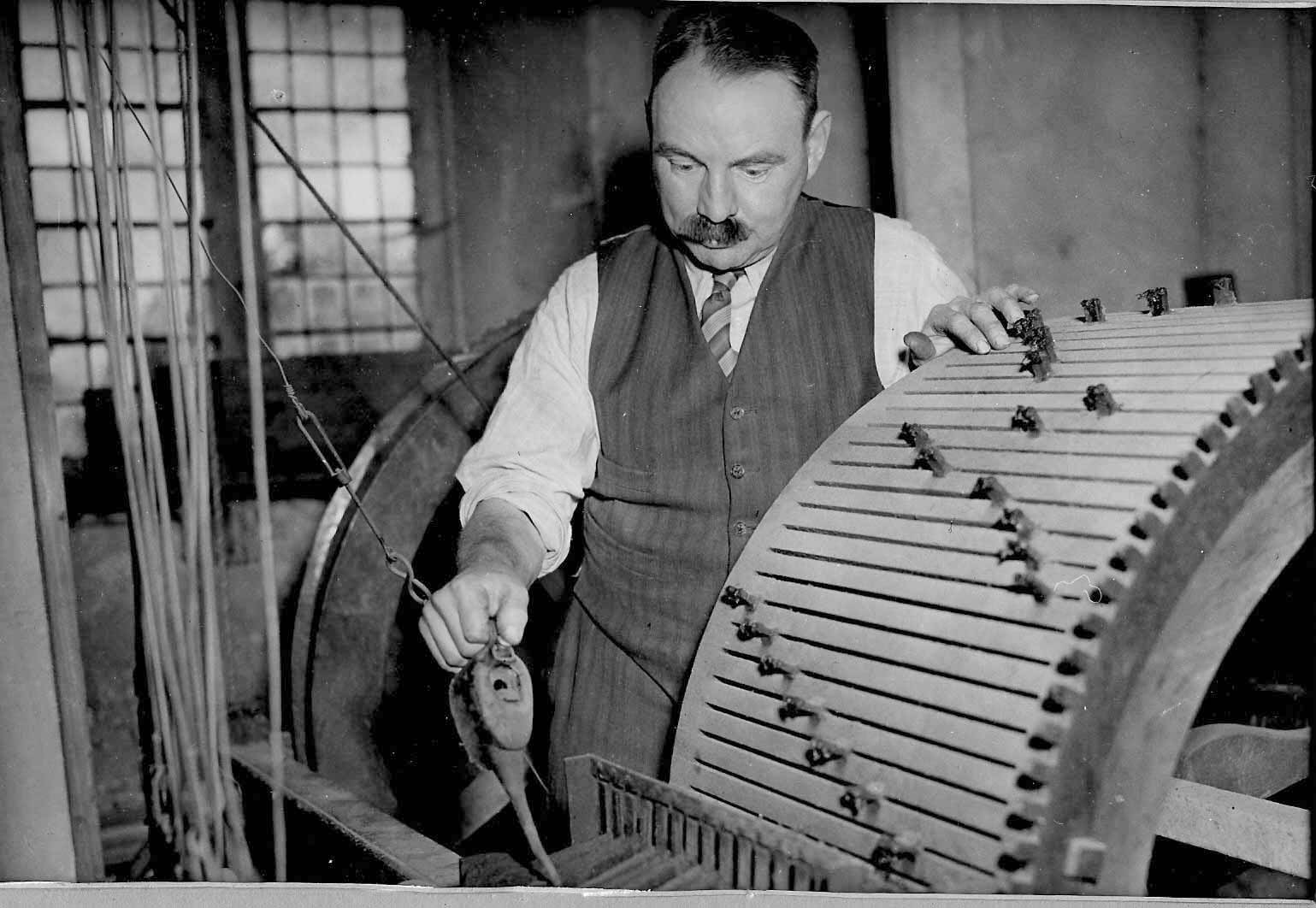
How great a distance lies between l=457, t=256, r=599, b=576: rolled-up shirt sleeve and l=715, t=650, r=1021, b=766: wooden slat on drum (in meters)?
0.46

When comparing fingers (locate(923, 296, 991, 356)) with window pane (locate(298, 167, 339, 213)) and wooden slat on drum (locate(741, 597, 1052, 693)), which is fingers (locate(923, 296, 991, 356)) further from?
window pane (locate(298, 167, 339, 213))

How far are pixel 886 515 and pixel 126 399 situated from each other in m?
1.23

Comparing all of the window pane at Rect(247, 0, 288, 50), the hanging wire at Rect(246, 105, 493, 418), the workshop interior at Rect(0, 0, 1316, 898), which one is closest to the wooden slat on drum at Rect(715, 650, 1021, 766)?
the workshop interior at Rect(0, 0, 1316, 898)

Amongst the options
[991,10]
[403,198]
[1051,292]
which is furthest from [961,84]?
[403,198]

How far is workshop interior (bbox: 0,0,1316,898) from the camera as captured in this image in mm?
1031

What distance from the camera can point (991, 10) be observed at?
219 centimetres

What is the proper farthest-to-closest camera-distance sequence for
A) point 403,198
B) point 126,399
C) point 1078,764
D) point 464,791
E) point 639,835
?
point 403,198 < point 464,791 < point 126,399 < point 639,835 < point 1078,764

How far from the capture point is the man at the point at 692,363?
1548 mm

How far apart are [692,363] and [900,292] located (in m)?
0.35

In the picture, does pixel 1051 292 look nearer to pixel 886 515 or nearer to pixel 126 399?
pixel 886 515

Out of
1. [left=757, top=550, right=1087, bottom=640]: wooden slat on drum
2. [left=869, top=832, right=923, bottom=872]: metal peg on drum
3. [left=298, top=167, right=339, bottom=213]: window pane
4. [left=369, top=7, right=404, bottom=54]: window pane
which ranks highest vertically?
[left=369, top=7, right=404, bottom=54]: window pane

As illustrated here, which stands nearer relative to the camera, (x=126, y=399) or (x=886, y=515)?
(x=886, y=515)

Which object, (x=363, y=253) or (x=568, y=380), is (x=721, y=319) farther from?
(x=363, y=253)

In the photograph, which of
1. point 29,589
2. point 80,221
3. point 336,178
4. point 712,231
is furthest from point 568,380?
point 336,178
